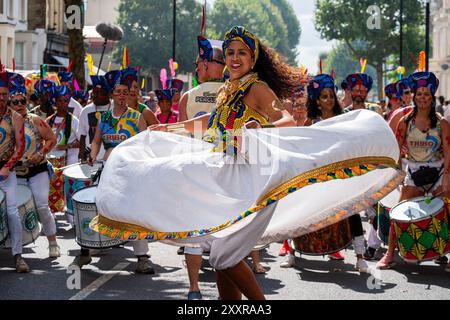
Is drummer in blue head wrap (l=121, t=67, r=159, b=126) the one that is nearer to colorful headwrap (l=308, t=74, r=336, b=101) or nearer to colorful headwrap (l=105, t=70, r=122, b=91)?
colorful headwrap (l=105, t=70, r=122, b=91)

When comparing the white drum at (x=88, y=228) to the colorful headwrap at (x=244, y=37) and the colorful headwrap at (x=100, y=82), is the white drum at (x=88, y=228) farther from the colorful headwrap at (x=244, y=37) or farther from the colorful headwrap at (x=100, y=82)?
the colorful headwrap at (x=244, y=37)

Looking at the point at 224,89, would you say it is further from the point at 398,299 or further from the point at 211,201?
the point at 398,299

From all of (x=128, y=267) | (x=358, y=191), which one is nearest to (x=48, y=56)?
(x=128, y=267)

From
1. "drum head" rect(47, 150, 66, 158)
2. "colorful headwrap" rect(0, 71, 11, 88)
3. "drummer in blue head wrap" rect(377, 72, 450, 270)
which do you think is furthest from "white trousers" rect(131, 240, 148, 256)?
"drum head" rect(47, 150, 66, 158)

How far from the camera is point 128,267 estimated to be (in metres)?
11.0

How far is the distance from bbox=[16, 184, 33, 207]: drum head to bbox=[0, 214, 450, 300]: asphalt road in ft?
2.20

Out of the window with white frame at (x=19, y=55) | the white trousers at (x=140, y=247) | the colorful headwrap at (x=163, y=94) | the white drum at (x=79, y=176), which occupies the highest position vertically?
the window with white frame at (x=19, y=55)

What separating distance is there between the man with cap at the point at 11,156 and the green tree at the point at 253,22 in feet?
282

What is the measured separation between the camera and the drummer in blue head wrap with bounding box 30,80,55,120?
582 inches

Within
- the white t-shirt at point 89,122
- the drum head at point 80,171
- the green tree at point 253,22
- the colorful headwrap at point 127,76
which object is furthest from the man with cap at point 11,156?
the green tree at point 253,22

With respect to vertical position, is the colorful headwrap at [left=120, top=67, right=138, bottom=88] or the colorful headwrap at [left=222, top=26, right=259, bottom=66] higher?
the colorful headwrap at [left=222, top=26, right=259, bottom=66]

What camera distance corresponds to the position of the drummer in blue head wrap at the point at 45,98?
14.8 meters

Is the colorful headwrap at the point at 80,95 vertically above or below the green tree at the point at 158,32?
below

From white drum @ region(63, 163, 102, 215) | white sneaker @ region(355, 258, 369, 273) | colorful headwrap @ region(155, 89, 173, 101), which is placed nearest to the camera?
white sneaker @ region(355, 258, 369, 273)
